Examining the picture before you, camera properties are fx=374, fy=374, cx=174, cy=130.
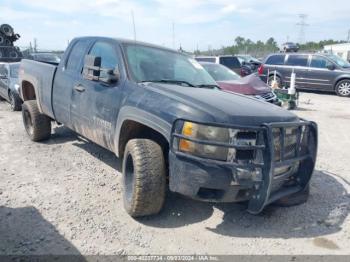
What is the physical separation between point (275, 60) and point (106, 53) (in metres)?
13.9

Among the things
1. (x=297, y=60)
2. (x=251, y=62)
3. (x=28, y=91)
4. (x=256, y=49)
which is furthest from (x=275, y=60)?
(x=256, y=49)

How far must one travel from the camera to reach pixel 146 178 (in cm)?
358

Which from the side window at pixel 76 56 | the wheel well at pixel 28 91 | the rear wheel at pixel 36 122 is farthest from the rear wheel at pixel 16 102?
the side window at pixel 76 56

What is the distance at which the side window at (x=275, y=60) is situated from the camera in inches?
675

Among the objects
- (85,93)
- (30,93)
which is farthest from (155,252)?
(30,93)

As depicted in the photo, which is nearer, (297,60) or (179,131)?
(179,131)

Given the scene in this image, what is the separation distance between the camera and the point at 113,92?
4293 mm

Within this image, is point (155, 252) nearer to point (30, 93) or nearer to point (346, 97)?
point (30, 93)

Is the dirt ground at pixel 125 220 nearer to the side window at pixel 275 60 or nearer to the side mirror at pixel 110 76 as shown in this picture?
the side mirror at pixel 110 76

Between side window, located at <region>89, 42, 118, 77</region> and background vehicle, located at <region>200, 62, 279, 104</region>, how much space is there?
4.95 meters

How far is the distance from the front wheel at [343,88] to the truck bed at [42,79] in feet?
44.3

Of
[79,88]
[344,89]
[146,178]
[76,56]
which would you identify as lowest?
[344,89]

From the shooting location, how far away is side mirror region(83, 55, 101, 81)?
439cm

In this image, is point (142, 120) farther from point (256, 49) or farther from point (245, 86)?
point (256, 49)
